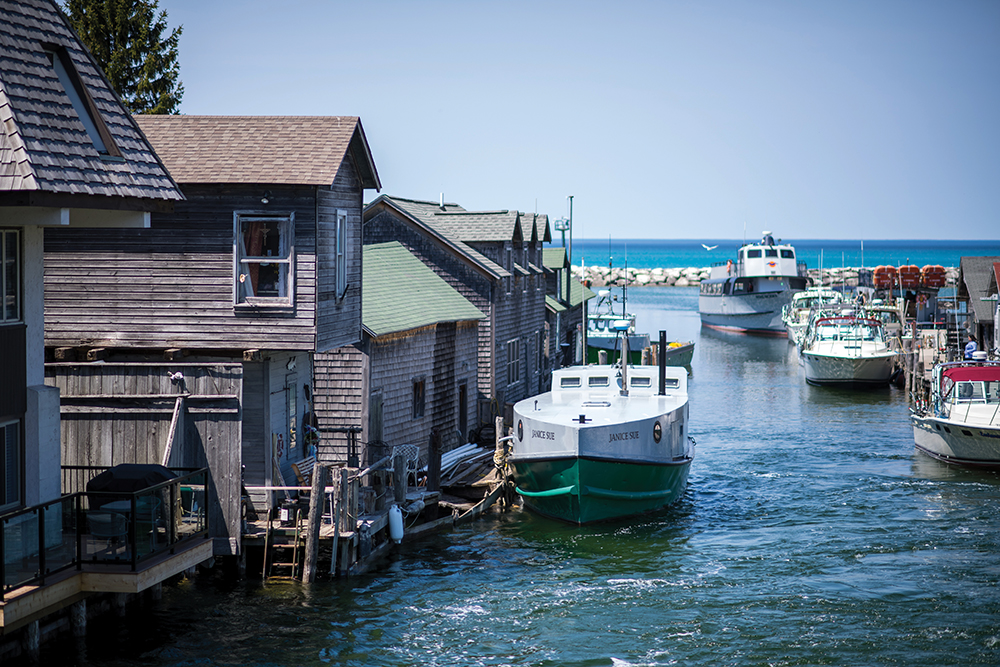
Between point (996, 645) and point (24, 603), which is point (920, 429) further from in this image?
point (24, 603)

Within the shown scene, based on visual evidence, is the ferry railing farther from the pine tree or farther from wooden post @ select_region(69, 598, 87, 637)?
the pine tree

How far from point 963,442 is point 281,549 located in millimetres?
22296

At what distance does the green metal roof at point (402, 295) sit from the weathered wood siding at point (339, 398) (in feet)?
3.46

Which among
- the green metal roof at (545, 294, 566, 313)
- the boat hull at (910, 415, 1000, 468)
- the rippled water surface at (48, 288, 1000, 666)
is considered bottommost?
the rippled water surface at (48, 288, 1000, 666)

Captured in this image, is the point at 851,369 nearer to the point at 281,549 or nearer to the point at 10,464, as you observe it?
the point at 281,549

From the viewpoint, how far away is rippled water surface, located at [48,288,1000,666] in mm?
16516

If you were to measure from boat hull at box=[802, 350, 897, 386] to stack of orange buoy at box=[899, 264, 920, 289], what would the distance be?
2941 centimetres

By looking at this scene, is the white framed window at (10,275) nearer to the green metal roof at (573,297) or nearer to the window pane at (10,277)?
the window pane at (10,277)

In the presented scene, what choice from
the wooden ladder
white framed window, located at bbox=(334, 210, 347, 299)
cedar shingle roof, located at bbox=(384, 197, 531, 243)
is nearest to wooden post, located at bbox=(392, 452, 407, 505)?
the wooden ladder

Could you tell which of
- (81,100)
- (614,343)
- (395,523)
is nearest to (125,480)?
(81,100)

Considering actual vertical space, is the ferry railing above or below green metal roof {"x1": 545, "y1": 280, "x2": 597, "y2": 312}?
below

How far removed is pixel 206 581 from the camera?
1889 centimetres

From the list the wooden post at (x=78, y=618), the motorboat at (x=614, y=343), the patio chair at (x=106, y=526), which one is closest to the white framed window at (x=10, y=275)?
the patio chair at (x=106, y=526)

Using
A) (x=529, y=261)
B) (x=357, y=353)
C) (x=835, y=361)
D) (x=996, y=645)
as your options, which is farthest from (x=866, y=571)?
(x=835, y=361)
